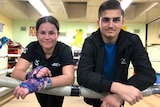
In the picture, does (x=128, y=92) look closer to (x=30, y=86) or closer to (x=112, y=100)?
(x=112, y=100)

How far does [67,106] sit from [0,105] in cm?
141

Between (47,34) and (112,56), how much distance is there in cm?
46

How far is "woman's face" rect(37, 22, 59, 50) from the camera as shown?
4.58 ft

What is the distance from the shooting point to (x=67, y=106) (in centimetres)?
443

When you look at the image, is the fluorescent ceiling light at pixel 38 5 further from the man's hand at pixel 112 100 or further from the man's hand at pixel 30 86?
the man's hand at pixel 112 100

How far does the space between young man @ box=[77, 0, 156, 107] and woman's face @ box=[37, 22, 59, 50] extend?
26 centimetres

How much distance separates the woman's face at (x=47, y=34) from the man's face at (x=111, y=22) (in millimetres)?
361

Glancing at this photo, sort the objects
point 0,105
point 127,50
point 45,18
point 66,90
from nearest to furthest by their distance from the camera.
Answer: point 66,90 < point 127,50 < point 45,18 < point 0,105

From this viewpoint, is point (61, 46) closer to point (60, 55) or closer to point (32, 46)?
point (60, 55)

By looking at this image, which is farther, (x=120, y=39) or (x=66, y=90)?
(x=120, y=39)

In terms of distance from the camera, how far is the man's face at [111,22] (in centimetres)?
119

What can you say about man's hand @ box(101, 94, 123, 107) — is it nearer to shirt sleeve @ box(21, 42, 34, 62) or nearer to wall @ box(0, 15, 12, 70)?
shirt sleeve @ box(21, 42, 34, 62)

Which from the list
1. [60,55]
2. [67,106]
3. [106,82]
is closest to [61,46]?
[60,55]

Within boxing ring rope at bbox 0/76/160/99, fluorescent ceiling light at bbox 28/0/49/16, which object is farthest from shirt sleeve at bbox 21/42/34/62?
fluorescent ceiling light at bbox 28/0/49/16
